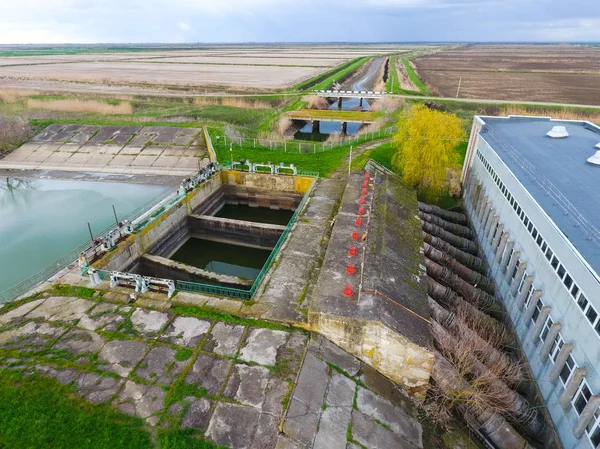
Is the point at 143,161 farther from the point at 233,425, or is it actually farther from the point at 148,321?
the point at 233,425

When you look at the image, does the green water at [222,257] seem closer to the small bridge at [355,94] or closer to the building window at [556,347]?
the building window at [556,347]

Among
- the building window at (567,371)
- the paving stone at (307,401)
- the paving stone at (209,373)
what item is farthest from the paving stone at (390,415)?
the building window at (567,371)

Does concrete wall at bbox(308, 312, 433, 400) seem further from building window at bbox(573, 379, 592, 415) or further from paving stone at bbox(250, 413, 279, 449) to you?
building window at bbox(573, 379, 592, 415)

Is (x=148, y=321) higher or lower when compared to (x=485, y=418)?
higher

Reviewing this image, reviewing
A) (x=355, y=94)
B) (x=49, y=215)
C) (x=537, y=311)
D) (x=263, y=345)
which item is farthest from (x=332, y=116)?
(x=263, y=345)

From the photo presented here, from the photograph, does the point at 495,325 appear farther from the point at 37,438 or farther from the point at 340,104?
the point at 340,104

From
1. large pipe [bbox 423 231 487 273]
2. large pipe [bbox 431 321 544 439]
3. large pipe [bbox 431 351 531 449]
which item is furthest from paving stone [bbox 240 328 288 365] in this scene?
large pipe [bbox 423 231 487 273]

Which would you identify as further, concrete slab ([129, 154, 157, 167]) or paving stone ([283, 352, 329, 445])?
concrete slab ([129, 154, 157, 167])
